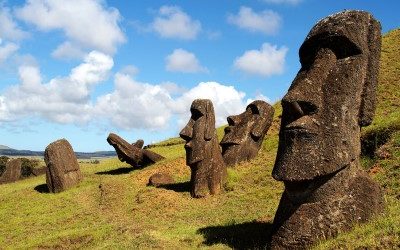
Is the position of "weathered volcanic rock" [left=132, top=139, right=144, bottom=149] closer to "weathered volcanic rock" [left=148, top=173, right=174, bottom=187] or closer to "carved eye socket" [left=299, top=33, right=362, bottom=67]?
"weathered volcanic rock" [left=148, top=173, right=174, bottom=187]

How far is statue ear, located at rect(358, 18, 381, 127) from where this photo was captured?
439 inches

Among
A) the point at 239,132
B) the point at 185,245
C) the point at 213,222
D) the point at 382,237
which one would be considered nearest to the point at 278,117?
the point at 239,132

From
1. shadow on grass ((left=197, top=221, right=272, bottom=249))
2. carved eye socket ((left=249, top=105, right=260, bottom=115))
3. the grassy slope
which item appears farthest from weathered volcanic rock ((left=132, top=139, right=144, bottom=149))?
shadow on grass ((left=197, top=221, right=272, bottom=249))

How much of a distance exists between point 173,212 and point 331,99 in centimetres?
1055

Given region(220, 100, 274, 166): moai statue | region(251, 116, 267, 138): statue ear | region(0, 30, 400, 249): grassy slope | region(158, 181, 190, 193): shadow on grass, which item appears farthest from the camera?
region(251, 116, 267, 138): statue ear

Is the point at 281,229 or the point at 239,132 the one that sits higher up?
the point at 239,132

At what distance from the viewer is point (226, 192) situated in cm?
2147

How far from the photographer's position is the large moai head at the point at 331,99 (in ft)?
34.8

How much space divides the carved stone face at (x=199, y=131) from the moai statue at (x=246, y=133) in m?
3.72

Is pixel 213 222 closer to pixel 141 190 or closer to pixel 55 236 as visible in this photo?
pixel 55 236

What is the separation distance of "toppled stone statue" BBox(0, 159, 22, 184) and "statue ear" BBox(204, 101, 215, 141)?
24.7 meters

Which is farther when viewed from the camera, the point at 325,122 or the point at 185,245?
the point at 185,245

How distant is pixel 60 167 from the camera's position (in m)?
28.6

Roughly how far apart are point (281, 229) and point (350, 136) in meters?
2.67
